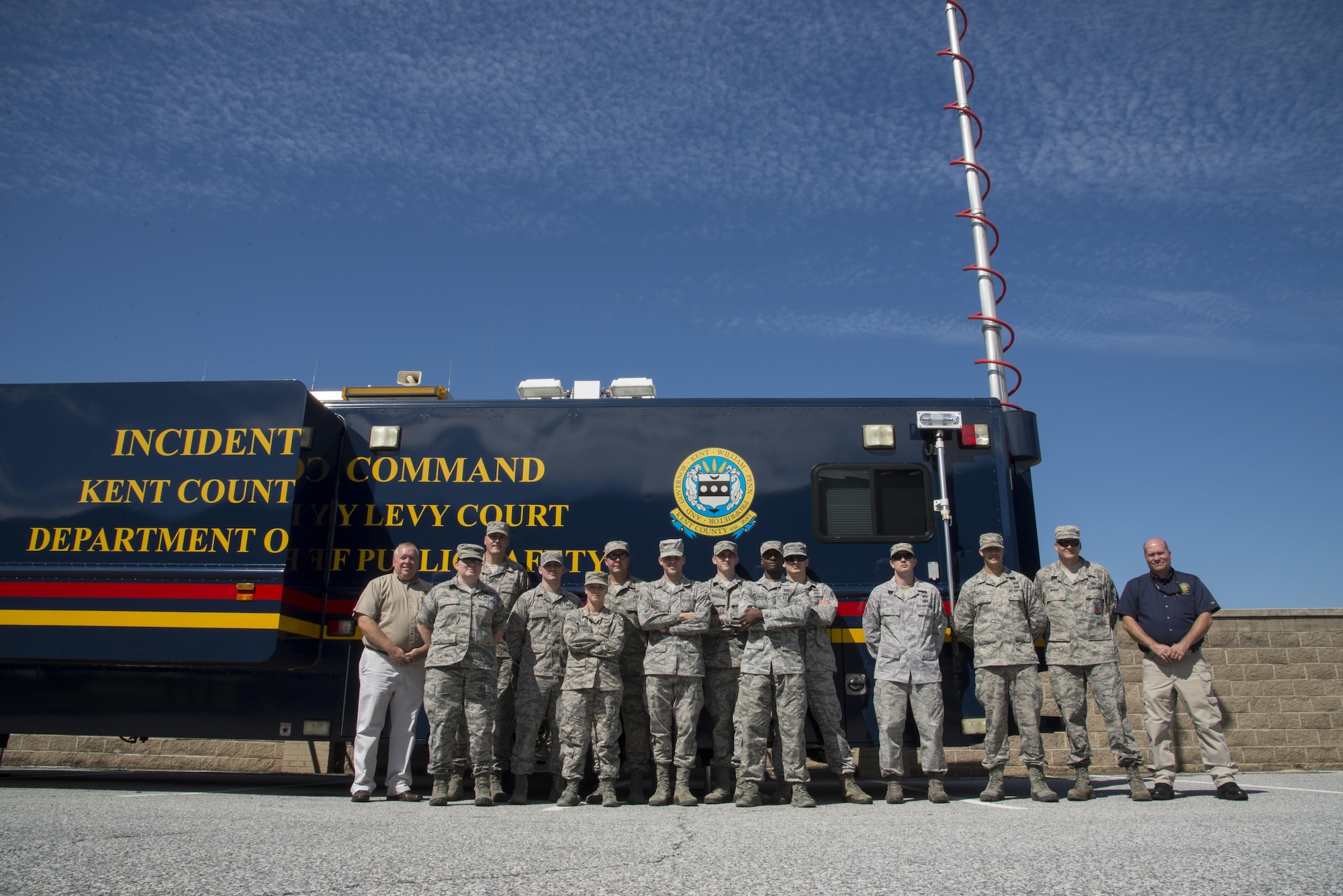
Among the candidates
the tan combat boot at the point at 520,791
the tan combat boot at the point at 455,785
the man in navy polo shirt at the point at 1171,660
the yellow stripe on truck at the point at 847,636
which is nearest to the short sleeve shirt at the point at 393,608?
the tan combat boot at the point at 455,785

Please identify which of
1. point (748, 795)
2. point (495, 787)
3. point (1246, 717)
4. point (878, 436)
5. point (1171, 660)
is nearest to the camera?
point (748, 795)

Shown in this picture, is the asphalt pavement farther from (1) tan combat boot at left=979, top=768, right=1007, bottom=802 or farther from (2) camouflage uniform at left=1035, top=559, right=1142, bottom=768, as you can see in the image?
(2) camouflage uniform at left=1035, top=559, right=1142, bottom=768

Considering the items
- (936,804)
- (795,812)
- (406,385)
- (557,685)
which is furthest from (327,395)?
(936,804)

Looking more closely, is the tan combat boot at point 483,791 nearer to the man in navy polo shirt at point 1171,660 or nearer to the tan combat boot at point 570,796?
the tan combat boot at point 570,796

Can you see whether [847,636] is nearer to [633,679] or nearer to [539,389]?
[633,679]

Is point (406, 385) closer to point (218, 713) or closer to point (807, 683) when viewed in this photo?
point (218, 713)

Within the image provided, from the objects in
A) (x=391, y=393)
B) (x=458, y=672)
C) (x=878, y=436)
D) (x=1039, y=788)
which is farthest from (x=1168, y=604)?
(x=391, y=393)

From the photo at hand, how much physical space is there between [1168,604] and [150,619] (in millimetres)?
6879

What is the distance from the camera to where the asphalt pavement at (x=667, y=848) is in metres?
3.09

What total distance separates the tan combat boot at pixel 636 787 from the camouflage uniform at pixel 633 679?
0.05 meters

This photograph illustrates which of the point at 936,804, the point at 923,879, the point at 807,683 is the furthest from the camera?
the point at 807,683

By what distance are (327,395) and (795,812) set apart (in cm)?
470

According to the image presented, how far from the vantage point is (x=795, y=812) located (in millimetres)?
5180

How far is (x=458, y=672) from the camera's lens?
5867 millimetres
